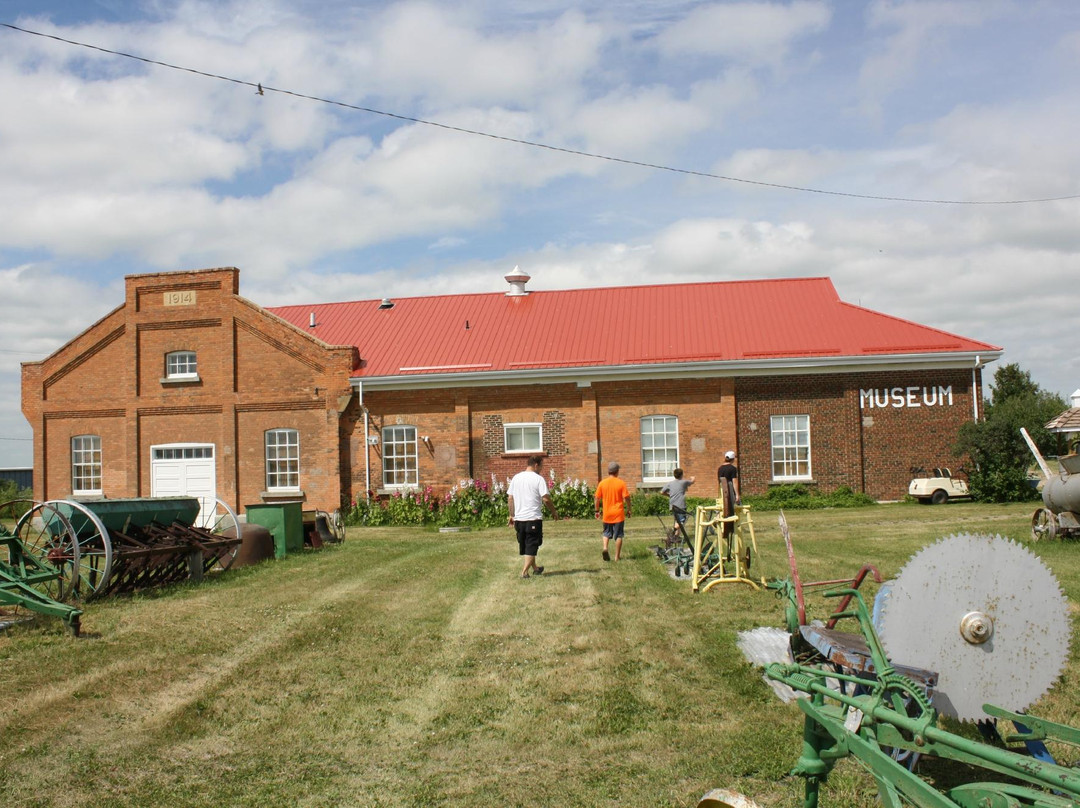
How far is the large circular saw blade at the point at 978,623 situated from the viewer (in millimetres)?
4324

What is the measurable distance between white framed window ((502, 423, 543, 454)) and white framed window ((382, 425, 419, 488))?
248cm

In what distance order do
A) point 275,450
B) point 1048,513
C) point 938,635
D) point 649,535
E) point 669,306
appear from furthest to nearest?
point 669,306 < point 275,450 < point 649,535 < point 1048,513 < point 938,635

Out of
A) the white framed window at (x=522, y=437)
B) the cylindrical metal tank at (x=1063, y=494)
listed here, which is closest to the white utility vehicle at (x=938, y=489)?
the cylindrical metal tank at (x=1063, y=494)

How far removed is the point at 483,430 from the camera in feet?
81.5

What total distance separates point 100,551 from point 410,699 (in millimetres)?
6170

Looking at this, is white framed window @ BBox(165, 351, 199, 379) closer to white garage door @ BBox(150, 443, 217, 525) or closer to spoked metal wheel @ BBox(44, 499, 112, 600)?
white garage door @ BBox(150, 443, 217, 525)

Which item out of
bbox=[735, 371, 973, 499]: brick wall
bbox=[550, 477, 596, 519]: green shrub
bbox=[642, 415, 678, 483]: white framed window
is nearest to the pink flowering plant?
bbox=[550, 477, 596, 519]: green shrub

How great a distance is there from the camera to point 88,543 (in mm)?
11469

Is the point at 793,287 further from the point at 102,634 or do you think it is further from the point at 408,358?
the point at 102,634

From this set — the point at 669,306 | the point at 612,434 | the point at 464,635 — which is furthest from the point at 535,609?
the point at 669,306

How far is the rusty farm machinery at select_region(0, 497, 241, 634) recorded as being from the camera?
9.70m

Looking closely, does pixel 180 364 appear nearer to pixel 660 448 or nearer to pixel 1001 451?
pixel 660 448

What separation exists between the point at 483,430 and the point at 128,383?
33.2 ft

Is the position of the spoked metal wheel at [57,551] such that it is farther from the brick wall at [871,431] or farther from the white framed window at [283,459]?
the brick wall at [871,431]
